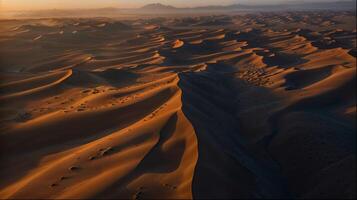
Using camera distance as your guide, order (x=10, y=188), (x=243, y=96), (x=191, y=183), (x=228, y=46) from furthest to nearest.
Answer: (x=228, y=46) < (x=243, y=96) < (x=10, y=188) < (x=191, y=183)

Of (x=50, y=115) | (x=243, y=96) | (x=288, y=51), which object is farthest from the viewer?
(x=288, y=51)

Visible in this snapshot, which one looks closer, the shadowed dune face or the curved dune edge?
the curved dune edge

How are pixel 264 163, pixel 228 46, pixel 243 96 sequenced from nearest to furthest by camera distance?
pixel 264 163, pixel 243 96, pixel 228 46

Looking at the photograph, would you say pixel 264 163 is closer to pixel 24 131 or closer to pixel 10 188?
pixel 10 188

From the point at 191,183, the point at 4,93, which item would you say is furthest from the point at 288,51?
the point at 191,183

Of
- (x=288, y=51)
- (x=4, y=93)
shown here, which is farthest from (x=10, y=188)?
(x=288, y=51)

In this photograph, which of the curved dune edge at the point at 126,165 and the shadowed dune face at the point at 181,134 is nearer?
Answer: the curved dune edge at the point at 126,165

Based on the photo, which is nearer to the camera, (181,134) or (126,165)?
(126,165)

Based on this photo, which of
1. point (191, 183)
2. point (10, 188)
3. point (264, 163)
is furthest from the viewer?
point (264, 163)

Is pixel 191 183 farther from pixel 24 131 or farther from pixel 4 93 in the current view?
pixel 4 93

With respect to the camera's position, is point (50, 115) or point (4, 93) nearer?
point (50, 115)
